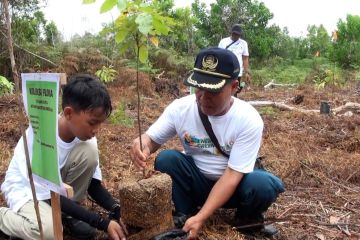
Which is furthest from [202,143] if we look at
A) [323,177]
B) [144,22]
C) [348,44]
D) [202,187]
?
[348,44]

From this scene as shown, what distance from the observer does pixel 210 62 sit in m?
2.40

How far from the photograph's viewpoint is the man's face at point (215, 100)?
238 centimetres

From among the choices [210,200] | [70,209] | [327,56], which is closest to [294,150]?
[210,200]

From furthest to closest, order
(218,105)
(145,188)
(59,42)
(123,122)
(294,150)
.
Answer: (59,42) < (123,122) < (294,150) < (218,105) < (145,188)

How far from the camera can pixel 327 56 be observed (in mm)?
17828

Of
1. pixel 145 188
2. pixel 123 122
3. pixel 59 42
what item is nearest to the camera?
pixel 145 188

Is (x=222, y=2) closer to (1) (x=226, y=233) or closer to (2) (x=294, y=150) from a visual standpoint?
(2) (x=294, y=150)

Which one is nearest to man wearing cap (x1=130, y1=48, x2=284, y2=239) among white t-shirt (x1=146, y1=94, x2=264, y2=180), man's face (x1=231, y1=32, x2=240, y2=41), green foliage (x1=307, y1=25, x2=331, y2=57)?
white t-shirt (x1=146, y1=94, x2=264, y2=180)

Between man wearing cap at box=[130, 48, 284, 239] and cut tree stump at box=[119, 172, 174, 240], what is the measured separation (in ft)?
0.44

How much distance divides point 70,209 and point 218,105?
94 cm

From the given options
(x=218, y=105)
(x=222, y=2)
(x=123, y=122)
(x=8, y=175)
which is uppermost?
(x=222, y=2)

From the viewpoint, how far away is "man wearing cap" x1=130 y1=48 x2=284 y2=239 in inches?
93.4

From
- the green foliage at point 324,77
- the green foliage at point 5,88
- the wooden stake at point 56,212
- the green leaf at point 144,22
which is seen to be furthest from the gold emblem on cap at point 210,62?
the green foliage at point 324,77

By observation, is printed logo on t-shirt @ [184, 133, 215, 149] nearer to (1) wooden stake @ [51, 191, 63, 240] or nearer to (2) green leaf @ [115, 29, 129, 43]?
(2) green leaf @ [115, 29, 129, 43]
